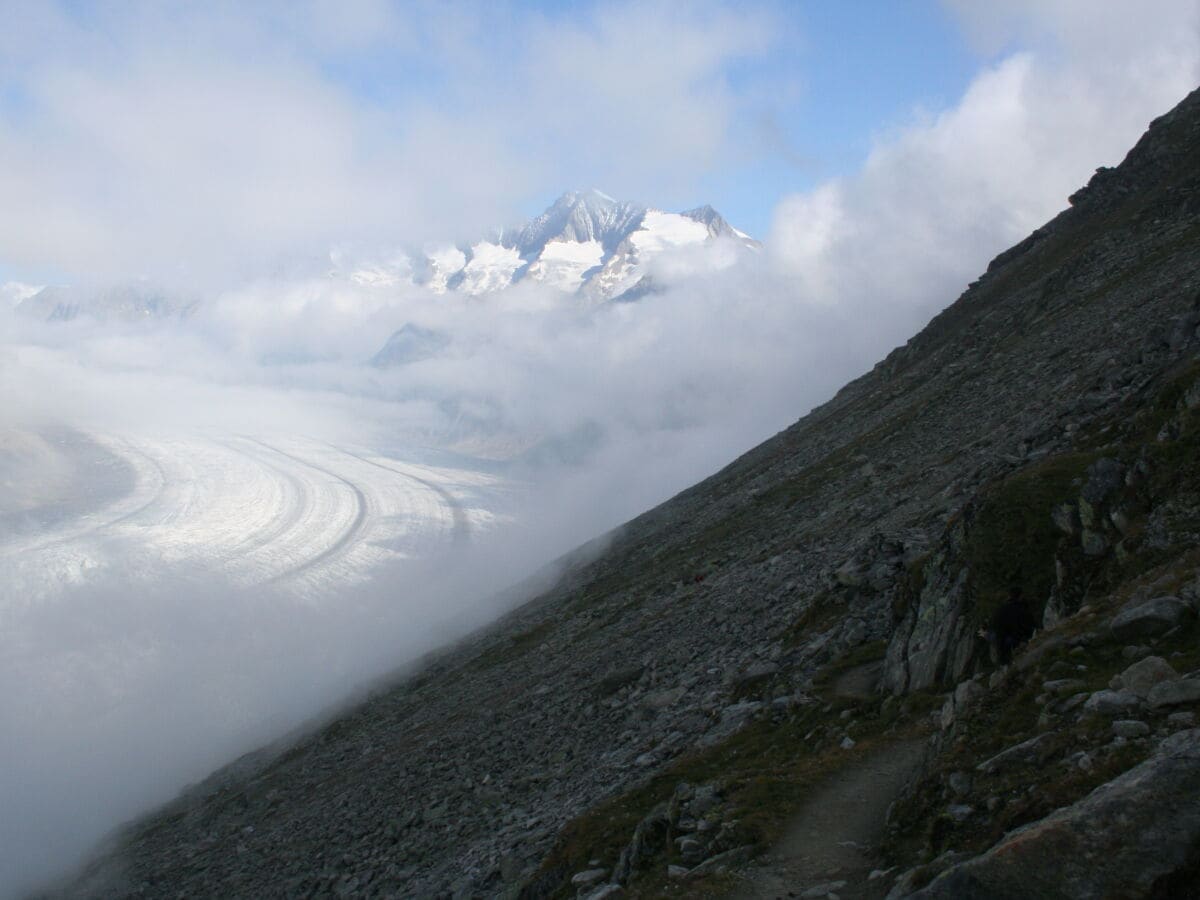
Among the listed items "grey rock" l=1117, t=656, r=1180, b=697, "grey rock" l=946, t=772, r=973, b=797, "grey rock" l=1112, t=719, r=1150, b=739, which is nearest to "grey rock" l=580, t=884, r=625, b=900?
"grey rock" l=946, t=772, r=973, b=797

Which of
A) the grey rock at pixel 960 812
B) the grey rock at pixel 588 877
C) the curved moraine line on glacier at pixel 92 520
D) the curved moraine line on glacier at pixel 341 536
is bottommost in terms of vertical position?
the grey rock at pixel 588 877

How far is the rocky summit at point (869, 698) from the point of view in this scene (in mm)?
9305

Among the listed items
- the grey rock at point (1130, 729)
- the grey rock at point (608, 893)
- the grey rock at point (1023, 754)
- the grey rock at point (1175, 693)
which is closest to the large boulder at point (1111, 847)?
the grey rock at point (1130, 729)

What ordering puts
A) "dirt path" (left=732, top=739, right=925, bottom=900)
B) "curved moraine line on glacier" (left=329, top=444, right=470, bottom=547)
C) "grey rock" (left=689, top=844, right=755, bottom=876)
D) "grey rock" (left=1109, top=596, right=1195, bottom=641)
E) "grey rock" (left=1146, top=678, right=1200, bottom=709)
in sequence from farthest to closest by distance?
"curved moraine line on glacier" (left=329, top=444, right=470, bottom=547) → "grey rock" (left=689, top=844, right=755, bottom=876) → "grey rock" (left=1109, top=596, right=1195, bottom=641) → "dirt path" (left=732, top=739, right=925, bottom=900) → "grey rock" (left=1146, top=678, right=1200, bottom=709)

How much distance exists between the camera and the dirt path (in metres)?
10.5

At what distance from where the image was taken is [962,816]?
9.38 meters

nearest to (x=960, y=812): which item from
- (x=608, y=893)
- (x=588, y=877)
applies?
(x=608, y=893)

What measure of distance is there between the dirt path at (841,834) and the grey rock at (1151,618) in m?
3.67

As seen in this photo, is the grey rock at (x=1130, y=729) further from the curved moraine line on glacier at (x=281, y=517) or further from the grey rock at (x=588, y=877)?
the curved moraine line on glacier at (x=281, y=517)

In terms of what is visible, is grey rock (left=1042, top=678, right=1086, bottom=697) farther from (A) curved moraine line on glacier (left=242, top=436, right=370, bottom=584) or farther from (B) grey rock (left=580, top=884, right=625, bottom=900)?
(A) curved moraine line on glacier (left=242, top=436, right=370, bottom=584)

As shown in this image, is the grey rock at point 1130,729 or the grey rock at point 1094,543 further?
the grey rock at point 1094,543

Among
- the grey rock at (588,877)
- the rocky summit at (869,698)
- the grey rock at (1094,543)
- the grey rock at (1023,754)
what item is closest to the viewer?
the rocky summit at (869,698)

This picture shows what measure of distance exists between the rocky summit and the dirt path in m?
0.06

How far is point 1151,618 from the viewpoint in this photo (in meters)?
11.0
